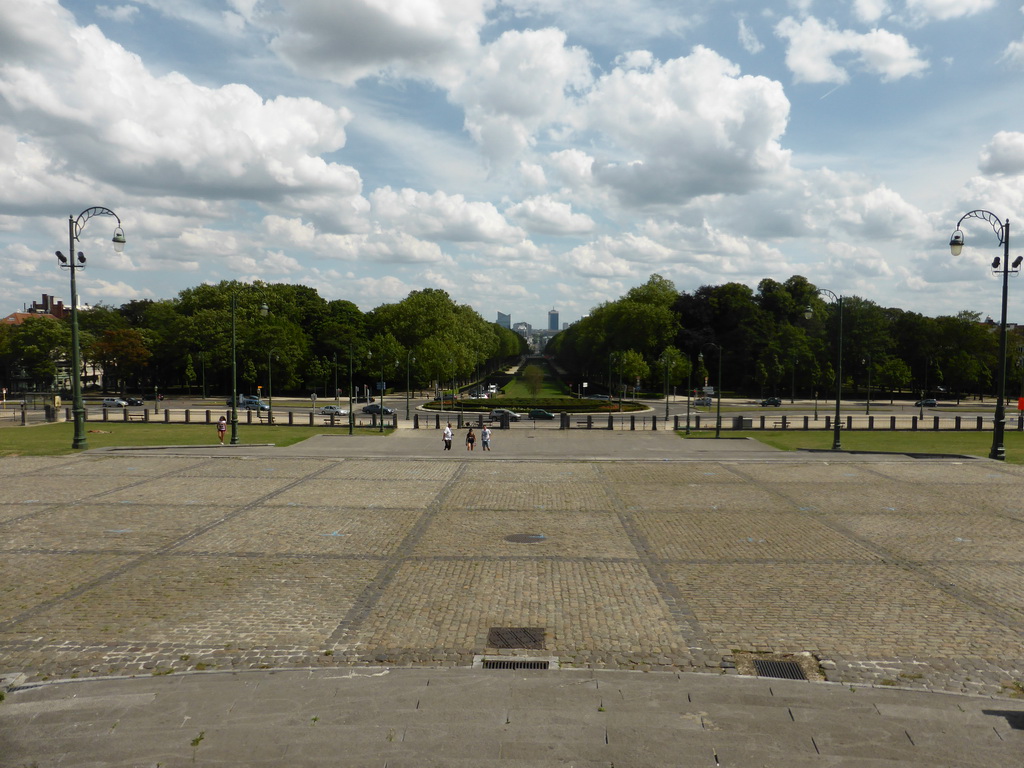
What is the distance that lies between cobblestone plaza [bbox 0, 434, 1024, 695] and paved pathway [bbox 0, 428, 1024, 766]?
0.06 metres

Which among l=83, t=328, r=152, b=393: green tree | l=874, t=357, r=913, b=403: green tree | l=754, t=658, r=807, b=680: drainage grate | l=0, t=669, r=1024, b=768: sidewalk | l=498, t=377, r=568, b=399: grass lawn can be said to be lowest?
l=498, t=377, r=568, b=399: grass lawn

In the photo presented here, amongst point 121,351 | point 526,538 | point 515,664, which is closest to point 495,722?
point 515,664

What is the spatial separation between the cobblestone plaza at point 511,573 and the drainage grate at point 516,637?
0.50 feet

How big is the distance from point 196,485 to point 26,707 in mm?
14879

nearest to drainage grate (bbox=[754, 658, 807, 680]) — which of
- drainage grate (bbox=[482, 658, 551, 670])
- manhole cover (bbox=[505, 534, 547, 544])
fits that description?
drainage grate (bbox=[482, 658, 551, 670])

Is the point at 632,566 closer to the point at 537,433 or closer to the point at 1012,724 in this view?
the point at 1012,724

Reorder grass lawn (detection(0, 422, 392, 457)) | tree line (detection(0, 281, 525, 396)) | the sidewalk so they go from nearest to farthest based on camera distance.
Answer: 1. the sidewalk
2. grass lawn (detection(0, 422, 392, 457))
3. tree line (detection(0, 281, 525, 396))

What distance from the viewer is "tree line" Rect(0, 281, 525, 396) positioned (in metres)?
84.1

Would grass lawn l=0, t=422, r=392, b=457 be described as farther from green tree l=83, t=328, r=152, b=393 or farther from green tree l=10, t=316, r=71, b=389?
green tree l=10, t=316, r=71, b=389

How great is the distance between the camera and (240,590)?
1162cm

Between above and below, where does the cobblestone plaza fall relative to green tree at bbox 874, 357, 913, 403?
below

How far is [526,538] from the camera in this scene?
606 inches

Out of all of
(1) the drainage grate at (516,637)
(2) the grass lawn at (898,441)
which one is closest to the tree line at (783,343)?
(2) the grass lawn at (898,441)

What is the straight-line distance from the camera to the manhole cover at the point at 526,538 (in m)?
15.1
